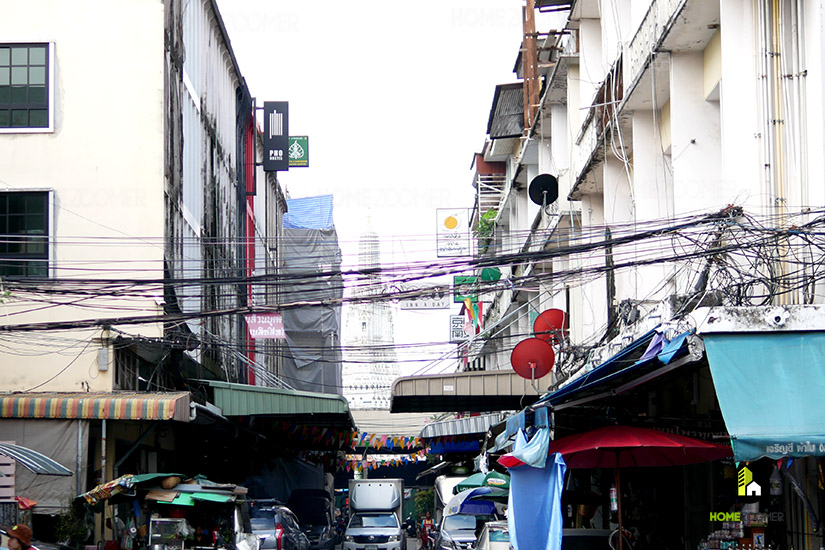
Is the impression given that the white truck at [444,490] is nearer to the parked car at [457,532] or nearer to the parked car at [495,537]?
the parked car at [457,532]

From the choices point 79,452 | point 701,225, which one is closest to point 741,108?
point 701,225

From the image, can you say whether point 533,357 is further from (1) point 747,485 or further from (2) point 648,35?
(1) point 747,485

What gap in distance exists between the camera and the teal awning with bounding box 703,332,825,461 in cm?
951

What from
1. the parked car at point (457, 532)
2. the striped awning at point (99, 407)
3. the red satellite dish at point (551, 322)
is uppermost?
the red satellite dish at point (551, 322)

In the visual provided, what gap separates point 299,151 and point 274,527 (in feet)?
98.7

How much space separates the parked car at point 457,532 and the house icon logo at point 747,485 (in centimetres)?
1331

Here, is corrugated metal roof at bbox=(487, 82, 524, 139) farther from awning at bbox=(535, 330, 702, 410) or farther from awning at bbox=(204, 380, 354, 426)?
awning at bbox=(535, 330, 702, 410)

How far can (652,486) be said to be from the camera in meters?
19.5

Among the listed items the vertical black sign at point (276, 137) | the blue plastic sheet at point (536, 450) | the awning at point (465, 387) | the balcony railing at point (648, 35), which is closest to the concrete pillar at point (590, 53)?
the balcony railing at point (648, 35)

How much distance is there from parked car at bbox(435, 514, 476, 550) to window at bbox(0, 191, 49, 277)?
1120cm

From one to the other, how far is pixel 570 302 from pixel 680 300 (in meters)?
12.4

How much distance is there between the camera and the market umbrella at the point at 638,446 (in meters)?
13.5

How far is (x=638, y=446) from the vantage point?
551 inches

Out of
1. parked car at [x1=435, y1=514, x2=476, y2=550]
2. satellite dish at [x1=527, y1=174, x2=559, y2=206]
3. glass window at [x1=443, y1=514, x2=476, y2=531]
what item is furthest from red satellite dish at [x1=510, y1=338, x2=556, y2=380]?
glass window at [x1=443, y1=514, x2=476, y2=531]
